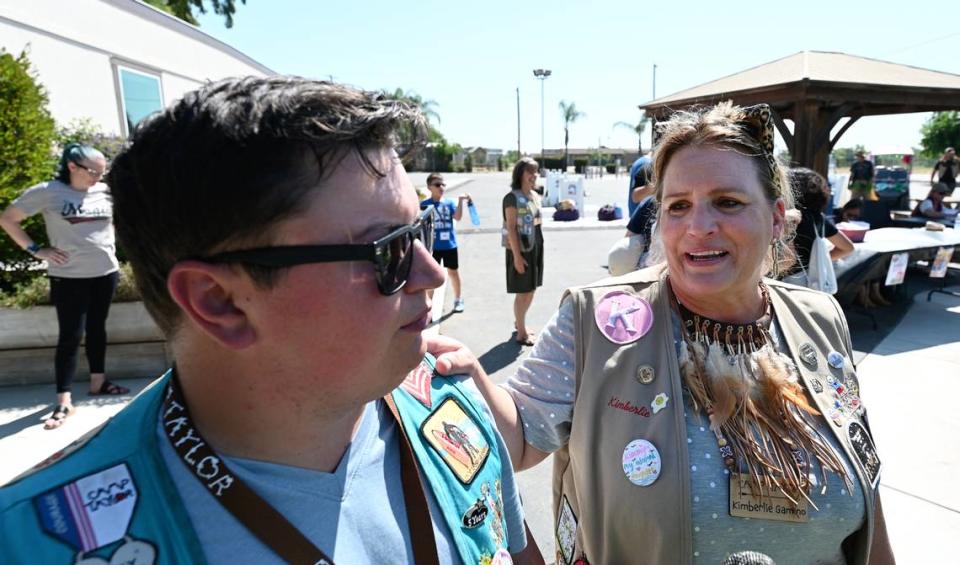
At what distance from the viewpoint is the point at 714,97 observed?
7543 millimetres

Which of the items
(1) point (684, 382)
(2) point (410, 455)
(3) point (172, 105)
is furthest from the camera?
(1) point (684, 382)

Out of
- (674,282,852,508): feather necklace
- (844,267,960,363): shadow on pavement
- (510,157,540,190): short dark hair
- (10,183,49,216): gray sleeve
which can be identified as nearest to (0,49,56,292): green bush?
(10,183,49,216): gray sleeve

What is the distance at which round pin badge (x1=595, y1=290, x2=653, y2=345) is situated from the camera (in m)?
1.63

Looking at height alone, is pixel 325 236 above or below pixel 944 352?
above

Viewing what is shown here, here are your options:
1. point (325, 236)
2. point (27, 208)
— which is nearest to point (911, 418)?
point (325, 236)

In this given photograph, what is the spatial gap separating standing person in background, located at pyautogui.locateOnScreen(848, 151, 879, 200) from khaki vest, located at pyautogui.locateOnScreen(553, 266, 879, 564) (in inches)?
472

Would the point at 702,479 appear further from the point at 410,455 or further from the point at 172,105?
the point at 172,105

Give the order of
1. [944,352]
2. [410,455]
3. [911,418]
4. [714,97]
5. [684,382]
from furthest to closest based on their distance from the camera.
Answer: [714,97], [944,352], [911,418], [684,382], [410,455]

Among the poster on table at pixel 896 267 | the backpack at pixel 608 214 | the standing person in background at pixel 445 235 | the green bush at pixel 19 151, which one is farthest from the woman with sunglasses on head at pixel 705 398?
the backpack at pixel 608 214

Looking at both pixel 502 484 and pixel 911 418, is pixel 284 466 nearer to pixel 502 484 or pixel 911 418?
pixel 502 484

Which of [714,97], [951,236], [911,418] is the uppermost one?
[714,97]

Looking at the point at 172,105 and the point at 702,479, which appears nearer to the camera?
the point at 172,105

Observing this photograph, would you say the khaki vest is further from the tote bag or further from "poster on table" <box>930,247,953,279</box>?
"poster on table" <box>930,247,953,279</box>

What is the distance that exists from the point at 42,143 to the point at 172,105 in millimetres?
6552
